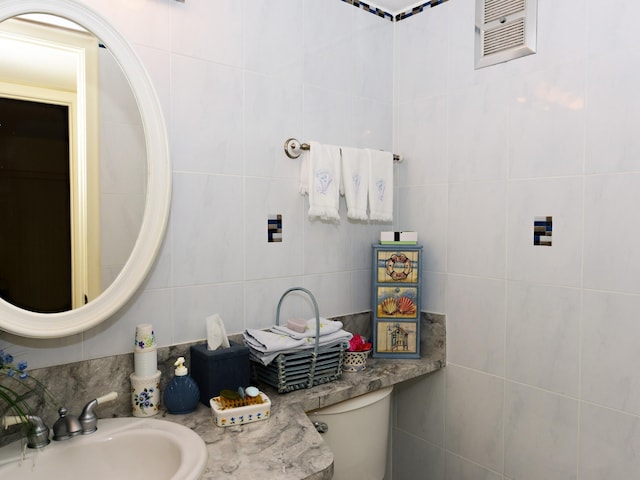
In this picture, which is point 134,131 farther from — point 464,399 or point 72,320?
point 464,399

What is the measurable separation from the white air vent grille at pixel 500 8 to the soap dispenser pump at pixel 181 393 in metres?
1.52

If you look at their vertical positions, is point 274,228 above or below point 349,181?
below

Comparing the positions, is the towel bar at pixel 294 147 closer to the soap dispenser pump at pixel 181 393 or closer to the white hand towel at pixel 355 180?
the white hand towel at pixel 355 180

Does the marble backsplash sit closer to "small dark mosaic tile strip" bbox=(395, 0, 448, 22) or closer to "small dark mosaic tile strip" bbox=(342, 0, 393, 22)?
"small dark mosaic tile strip" bbox=(342, 0, 393, 22)

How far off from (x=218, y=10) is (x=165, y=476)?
132cm

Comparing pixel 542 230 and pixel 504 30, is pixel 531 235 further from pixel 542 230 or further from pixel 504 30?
pixel 504 30

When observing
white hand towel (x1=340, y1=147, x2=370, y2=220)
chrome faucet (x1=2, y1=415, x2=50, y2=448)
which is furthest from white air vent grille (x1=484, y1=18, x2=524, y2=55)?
chrome faucet (x1=2, y1=415, x2=50, y2=448)

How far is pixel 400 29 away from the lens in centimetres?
209

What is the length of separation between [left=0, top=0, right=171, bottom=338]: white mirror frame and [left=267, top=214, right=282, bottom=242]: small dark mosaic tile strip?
40 centimetres

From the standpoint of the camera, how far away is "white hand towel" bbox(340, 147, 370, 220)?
188cm

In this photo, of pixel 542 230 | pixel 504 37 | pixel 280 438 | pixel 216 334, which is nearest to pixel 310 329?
pixel 216 334

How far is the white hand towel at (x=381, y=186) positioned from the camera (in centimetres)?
195

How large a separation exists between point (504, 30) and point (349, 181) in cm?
74

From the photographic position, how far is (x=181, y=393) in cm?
136
